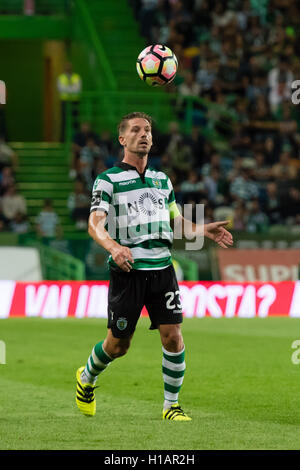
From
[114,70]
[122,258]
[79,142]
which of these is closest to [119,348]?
[122,258]

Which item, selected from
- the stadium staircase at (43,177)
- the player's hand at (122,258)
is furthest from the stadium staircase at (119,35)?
the player's hand at (122,258)

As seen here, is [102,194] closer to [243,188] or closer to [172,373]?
[172,373]

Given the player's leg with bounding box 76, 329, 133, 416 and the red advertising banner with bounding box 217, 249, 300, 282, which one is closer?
the player's leg with bounding box 76, 329, 133, 416

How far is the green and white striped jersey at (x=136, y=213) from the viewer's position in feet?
27.4

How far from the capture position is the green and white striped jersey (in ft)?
27.4

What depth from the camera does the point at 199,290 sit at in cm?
1897

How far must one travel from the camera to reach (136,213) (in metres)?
8.38

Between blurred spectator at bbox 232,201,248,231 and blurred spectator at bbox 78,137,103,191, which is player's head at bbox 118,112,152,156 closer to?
blurred spectator at bbox 232,201,248,231

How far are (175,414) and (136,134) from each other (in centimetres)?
216

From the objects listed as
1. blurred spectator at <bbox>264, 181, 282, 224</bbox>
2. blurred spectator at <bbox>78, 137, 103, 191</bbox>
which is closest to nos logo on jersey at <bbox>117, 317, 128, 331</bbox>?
blurred spectator at <bbox>264, 181, 282, 224</bbox>

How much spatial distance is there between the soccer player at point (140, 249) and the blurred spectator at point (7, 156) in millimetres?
15913

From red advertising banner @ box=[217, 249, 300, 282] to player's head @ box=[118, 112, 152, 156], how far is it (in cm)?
1217

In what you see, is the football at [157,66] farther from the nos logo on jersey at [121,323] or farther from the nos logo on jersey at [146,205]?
the nos logo on jersey at [121,323]
